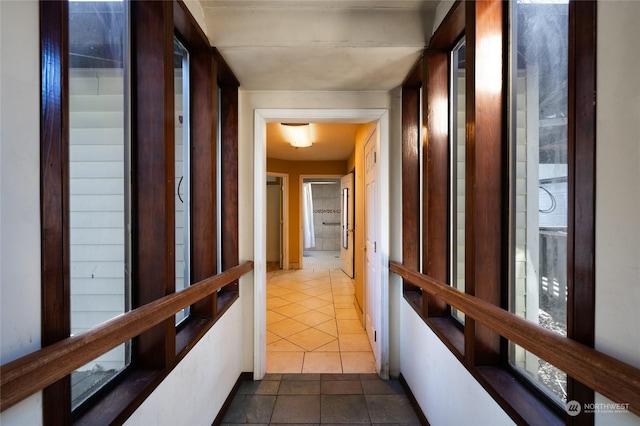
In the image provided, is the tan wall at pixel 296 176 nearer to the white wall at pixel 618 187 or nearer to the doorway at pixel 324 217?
the doorway at pixel 324 217

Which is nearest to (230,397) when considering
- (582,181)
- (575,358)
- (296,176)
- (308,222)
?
(575,358)

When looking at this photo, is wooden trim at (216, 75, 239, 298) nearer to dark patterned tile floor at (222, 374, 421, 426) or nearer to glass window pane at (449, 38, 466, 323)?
dark patterned tile floor at (222, 374, 421, 426)

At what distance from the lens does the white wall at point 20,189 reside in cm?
57

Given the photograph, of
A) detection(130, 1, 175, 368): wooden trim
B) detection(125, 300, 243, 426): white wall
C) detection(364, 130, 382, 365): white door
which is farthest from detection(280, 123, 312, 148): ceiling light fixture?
detection(125, 300, 243, 426): white wall

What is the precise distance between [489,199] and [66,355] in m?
1.47

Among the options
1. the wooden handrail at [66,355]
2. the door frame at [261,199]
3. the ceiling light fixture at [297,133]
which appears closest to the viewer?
the wooden handrail at [66,355]

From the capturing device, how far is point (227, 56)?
5.49 ft

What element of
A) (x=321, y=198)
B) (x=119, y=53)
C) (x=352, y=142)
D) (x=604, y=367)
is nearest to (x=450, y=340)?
(x=604, y=367)

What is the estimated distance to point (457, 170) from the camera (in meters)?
1.64

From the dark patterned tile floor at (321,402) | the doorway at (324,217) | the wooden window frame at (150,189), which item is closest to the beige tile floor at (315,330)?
the dark patterned tile floor at (321,402)

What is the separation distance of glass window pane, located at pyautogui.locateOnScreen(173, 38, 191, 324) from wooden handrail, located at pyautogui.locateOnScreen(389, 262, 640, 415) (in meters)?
1.50

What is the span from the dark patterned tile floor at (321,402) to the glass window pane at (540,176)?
109 centimetres

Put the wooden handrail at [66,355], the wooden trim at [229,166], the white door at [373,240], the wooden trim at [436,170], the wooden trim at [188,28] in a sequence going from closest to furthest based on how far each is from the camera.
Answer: the wooden handrail at [66,355] → the wooden trim at [188,28] → the wooden trim at [436,170] → the wooden trim at [229,166] → the white door at [373,240]

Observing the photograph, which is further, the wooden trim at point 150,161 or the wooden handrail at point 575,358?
the wooden trim at point 150,161
